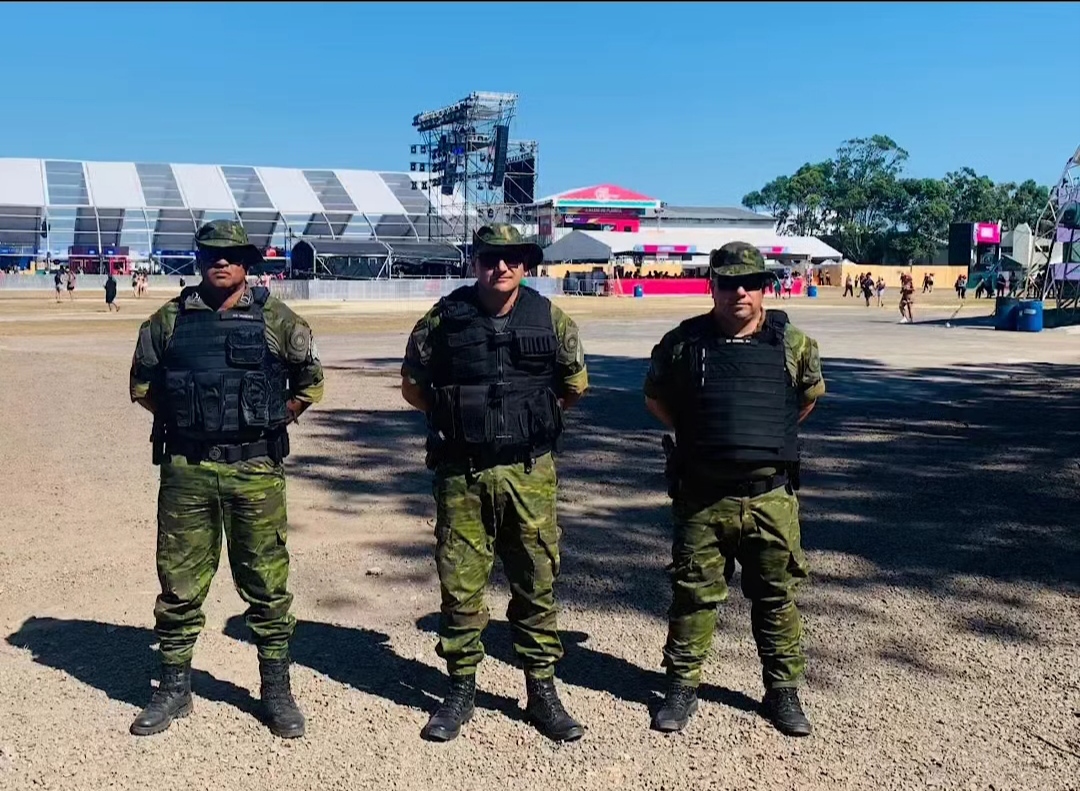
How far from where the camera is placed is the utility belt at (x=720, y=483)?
401 centimetres

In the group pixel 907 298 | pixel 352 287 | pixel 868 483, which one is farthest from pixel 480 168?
pixel 868 483

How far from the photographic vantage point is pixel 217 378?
399 cm

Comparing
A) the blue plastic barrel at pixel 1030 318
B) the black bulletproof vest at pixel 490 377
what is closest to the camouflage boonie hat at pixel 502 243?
the black bulletproof vest at pixel 490 377

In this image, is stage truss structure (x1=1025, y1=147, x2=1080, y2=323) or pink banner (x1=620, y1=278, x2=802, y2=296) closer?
stage truss structure (x1=1025, y1=147, x2=1080, y2=323)

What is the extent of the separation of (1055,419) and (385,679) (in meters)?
9.81

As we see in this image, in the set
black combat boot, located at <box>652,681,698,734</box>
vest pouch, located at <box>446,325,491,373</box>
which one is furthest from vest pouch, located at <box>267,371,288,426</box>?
black combat boot, located at <box>652,681,698,734</box>

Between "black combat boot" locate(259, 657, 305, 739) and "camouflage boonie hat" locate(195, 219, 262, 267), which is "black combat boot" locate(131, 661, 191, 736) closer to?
"black combat boot" locate(259, 657, 305, 739)

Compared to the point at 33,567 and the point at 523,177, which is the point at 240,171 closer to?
the point at 523,177

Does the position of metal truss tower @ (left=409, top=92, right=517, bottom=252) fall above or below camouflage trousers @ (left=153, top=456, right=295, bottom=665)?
above

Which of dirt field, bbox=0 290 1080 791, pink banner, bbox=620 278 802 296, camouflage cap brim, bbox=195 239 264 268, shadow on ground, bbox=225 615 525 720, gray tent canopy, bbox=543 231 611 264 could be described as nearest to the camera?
dirt field, bbox=0 290 1080 791

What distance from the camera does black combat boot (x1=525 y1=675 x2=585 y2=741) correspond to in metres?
3.91

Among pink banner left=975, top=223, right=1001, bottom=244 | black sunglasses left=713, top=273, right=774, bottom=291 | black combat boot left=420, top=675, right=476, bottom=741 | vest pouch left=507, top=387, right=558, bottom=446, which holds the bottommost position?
black combat boot left=420, top=675, right=476, bottom=741

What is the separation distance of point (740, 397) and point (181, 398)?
2196 millimetres

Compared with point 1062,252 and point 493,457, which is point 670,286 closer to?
point 1062,252
